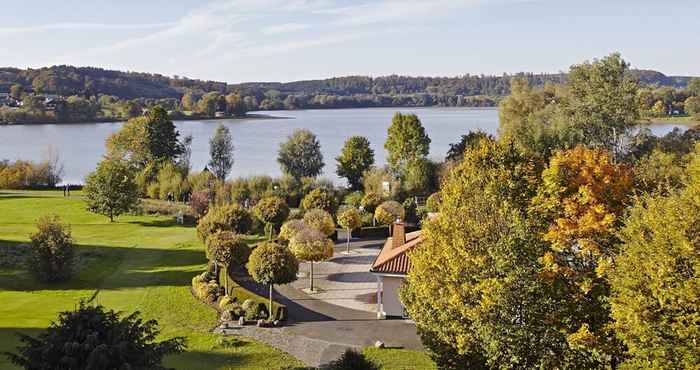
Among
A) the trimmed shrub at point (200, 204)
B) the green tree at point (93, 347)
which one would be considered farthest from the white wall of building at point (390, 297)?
the trimmed shrub at point (200, 204)

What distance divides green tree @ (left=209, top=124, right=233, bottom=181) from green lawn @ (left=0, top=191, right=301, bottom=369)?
58.9 feet

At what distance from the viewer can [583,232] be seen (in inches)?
585

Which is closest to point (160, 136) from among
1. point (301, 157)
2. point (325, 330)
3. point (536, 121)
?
point (301, 157)

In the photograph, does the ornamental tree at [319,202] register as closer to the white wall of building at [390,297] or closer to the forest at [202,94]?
the white wall of building at [390,297]

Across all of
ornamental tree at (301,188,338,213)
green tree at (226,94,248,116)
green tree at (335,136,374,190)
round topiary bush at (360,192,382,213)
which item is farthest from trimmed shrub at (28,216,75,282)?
green tree at (226,94,248,116)

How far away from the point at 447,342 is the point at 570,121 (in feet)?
111

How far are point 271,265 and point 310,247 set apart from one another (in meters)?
3.84

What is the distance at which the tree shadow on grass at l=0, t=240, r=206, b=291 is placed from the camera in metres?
24.4

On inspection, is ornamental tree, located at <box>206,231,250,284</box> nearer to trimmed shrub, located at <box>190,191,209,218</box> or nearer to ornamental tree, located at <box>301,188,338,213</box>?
ornamental tree, located at <box>301,188,338,213</box>

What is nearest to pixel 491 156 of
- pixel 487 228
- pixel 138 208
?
pixel 487 228

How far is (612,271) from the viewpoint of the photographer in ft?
40.6

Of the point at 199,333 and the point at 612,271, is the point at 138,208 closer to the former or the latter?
the point at 199,333

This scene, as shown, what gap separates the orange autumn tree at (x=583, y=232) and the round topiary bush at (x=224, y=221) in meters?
15.5

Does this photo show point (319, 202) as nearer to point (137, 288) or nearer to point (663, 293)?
point (137, 288)
